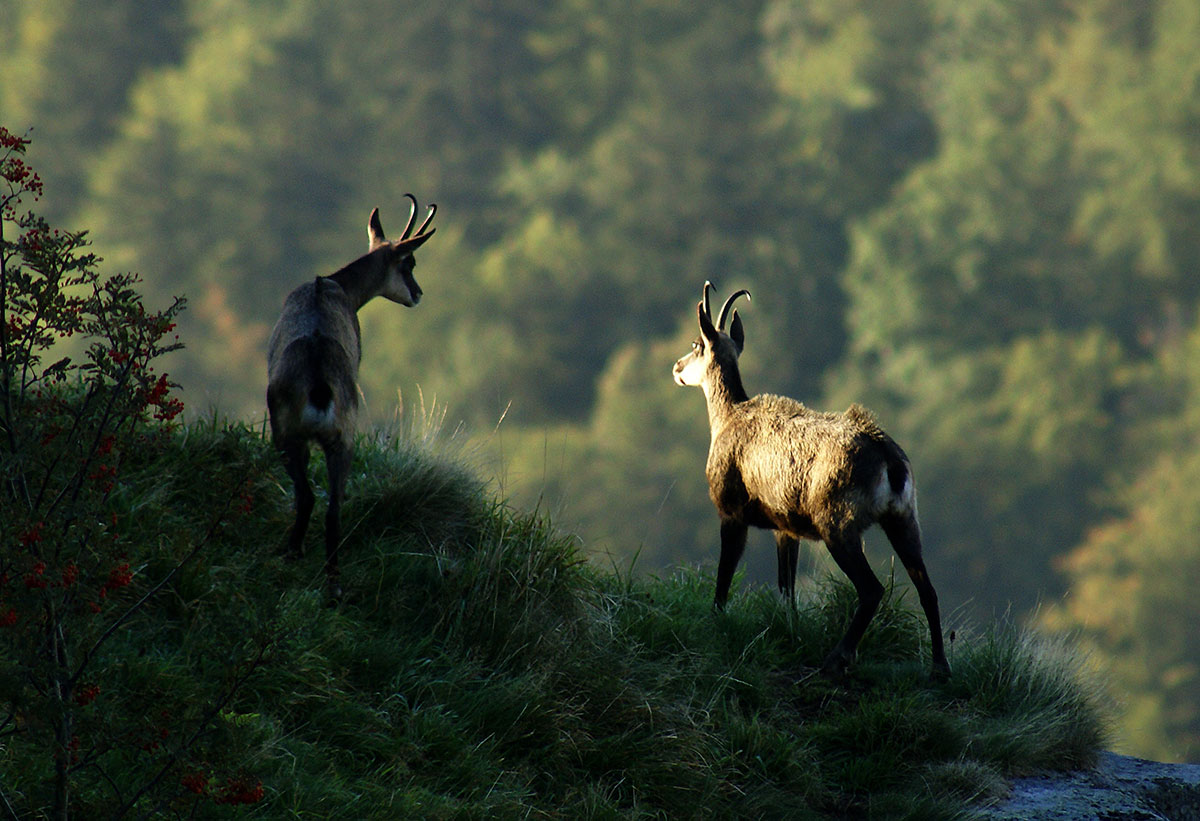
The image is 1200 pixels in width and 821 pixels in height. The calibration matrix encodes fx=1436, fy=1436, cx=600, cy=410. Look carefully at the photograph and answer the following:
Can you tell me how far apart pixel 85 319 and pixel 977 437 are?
54.0 m

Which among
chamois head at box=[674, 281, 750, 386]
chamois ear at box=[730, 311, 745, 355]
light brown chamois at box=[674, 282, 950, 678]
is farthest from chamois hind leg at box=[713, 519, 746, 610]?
chamois ear at box=[730, 311, 745, 355]

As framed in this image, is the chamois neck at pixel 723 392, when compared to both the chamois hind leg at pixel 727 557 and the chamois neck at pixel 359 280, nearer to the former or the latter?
the chamois hind leg at pixel 727 557

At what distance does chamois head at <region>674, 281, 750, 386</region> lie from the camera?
28.0 feet

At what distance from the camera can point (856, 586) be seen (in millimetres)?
6980

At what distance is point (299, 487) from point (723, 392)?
2.85 m

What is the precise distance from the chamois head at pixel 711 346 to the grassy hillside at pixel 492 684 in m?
1.39

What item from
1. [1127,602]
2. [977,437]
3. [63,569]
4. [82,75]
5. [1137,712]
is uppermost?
[82,75]

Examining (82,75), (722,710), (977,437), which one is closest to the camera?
(722,710)

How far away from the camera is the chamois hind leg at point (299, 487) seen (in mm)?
6465

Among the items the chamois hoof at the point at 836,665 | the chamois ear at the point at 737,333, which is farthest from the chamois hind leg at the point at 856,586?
the chamois ear at the point at 737,333

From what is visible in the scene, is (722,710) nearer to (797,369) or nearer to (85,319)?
(85,319)

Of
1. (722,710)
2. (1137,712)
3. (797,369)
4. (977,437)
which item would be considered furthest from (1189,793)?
(797,369)

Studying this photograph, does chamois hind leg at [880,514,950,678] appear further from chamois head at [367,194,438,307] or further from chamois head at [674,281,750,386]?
chamois head at [367,194,438,307]

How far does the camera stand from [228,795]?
3883 mm
